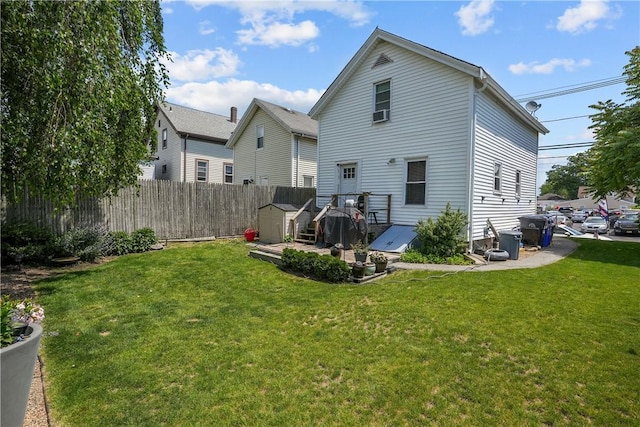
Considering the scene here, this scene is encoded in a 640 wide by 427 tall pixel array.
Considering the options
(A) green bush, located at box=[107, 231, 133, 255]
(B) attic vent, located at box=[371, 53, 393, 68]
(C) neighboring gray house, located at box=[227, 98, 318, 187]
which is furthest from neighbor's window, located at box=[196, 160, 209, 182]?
(B) attic vent, located at box=[371, 53, 393, 68]

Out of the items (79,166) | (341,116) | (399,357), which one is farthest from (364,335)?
(341,116)

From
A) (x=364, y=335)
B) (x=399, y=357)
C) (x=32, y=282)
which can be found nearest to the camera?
(x=399, y=357)

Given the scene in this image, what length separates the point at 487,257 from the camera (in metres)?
9.21

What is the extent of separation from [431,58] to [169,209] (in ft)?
33.1

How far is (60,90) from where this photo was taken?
199 inches

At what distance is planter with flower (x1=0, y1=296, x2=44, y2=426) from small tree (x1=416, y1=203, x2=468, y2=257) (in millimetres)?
8385

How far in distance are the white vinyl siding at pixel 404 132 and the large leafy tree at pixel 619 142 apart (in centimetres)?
607

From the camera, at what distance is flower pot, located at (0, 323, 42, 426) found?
2.11 m

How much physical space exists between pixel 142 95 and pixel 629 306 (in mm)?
9692

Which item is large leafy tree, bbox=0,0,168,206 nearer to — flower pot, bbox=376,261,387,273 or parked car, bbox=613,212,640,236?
flower pot, bbox=376,261,387,273

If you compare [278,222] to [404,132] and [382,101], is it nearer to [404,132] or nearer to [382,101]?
[404,132]

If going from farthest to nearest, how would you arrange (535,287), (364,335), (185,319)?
(535,287) < (185,319) < (364,335)

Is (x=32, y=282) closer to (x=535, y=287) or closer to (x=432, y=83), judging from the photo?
(x=535, y=287)

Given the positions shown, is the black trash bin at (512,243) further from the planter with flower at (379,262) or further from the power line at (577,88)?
the power line at (577,88)
